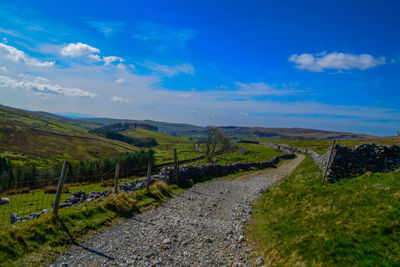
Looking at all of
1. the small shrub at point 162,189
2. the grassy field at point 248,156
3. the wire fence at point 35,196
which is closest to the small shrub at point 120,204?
the wire fence at point 35,196

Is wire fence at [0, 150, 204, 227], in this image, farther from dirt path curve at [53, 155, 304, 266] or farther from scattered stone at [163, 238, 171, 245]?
scattered stone at [163, 238, 171, 245]

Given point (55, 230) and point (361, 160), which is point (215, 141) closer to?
point (361, 160)

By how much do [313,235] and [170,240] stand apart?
678cm

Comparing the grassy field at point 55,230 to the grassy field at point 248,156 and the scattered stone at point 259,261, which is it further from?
the grassy field at point 248,156

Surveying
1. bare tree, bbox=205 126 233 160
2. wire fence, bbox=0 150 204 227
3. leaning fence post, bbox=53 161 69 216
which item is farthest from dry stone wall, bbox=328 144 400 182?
bare tree, bbox=205 126 233 160

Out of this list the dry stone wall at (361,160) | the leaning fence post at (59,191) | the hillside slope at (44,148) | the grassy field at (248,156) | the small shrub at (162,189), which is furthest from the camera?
the hillside slope at (44,148)

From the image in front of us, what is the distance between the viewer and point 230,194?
22.5 meters

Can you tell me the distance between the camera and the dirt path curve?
9531 mm

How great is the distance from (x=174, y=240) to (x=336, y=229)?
754 cm

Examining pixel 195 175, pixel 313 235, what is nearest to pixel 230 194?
pixel 195 175

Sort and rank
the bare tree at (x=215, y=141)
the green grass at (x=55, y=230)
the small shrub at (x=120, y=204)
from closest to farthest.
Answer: the green grass at (x=55, y=230)
the small shrub at (x=120, y=204)
the bare tree at (x=215, y=141)

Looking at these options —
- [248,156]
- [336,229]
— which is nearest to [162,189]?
[336,229]

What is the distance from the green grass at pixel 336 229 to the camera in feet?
23.0

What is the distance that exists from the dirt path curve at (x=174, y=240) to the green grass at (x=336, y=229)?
145 centimetres
